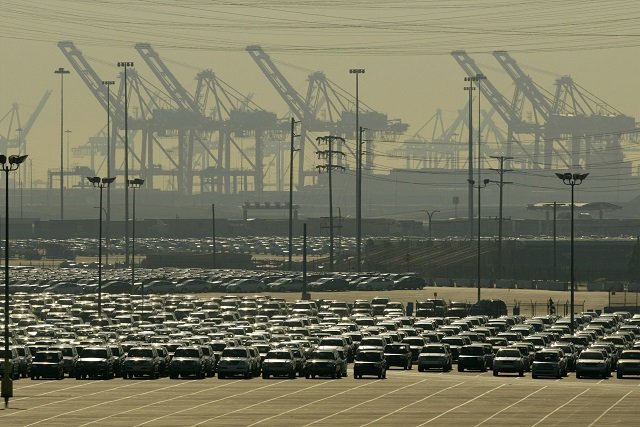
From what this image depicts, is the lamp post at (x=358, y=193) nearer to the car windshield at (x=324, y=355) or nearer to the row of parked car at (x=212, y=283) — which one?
the row of parked car at (x=212, y=283)

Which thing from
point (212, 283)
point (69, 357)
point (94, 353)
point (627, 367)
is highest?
point (212, 283)

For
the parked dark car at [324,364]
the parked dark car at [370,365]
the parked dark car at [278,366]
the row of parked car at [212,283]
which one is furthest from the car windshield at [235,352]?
the row of parked car at [212,283]

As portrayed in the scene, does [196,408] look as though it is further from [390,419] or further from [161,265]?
[161,265]

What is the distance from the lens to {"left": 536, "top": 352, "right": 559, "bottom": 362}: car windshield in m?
60.9

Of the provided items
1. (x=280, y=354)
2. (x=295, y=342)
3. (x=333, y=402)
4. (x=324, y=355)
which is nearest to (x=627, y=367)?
(x=324, y=355)

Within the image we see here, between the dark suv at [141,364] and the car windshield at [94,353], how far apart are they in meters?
0.84

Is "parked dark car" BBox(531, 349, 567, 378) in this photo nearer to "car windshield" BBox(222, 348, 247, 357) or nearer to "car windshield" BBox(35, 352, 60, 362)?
"car windshield" BBox(222, 348, 247, 357)

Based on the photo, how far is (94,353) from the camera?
198 ft

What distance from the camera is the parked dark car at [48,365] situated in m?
59.5

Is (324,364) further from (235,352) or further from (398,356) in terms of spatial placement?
(398,356)

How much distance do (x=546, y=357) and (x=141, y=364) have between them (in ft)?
45.6

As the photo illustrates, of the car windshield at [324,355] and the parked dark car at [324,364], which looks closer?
the parked dark car at [324,364]

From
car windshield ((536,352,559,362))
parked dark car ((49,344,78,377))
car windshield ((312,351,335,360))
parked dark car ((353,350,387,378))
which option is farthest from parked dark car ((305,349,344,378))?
parked dark car ((49,344,78,377))

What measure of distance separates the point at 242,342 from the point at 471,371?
378 inches
